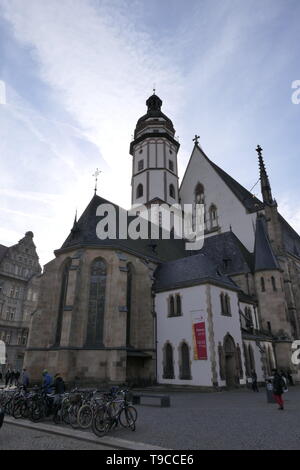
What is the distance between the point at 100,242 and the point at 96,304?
15.8 ft

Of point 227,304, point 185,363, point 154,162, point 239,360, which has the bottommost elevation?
point 185,363

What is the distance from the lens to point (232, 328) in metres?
24.2

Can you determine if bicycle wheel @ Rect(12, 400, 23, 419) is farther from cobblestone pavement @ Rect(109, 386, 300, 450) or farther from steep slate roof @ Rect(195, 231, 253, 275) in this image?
steep slate roof @ Rect(195, 231, 253, 275)

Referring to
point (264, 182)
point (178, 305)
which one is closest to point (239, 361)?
point (178, 305)

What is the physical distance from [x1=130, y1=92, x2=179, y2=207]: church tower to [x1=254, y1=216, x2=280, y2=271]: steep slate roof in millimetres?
12215

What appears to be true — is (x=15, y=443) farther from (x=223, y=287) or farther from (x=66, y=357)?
(x=223, y=287)

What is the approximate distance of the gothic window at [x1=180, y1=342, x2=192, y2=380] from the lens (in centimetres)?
2244

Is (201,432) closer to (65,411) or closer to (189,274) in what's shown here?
(65,411)

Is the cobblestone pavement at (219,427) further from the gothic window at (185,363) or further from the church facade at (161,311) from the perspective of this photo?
the gothic window at (185,363)

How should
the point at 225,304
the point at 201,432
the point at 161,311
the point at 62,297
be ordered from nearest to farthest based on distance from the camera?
the point at 201,432 < the point at 225,304 < the point at 62,297 < the point at 161,311

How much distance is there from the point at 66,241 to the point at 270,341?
65.1 feet

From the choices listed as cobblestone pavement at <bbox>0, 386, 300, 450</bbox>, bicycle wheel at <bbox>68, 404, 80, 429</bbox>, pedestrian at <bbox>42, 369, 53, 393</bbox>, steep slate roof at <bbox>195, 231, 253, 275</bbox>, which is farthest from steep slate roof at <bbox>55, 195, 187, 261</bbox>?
bicycle wheel at <bbox>68, 404, 80, 429</bbox>

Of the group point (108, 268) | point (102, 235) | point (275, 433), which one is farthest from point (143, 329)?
point (275, 433)

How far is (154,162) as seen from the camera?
139 feet
